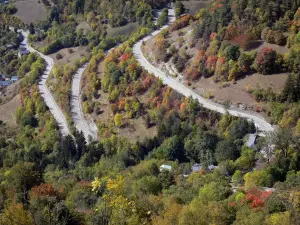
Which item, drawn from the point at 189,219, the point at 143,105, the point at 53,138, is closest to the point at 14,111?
the point at 53,138

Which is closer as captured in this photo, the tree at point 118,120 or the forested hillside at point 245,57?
the forested hillside at point 245,57

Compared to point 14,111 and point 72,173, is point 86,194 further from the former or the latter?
point 14,111

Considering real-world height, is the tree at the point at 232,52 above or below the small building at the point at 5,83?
above

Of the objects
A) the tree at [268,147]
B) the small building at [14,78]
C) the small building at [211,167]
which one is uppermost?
the tree at [268,147]

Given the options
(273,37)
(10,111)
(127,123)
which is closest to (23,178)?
(127,123)

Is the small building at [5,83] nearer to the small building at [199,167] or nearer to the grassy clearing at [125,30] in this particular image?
the grassy clearing at [125,30]

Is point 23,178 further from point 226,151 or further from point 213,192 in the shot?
point 226,151

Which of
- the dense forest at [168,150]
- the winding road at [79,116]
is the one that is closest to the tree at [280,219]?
the dense forest at [168,150]

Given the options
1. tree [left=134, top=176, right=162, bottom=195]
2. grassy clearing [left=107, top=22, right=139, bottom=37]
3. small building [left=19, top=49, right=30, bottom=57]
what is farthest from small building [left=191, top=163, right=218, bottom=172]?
small building [left=19, top=49, right=30, bottom=57]

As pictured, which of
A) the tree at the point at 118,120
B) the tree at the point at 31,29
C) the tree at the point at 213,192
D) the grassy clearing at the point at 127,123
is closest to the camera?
the tree at the point at 213,192

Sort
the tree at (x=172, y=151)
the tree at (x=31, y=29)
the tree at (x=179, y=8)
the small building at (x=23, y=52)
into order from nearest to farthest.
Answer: the tree at (x=172, y=151) < the tree at (x=179, y=8) < the small building at (x=23, y=52) < the tree at (x=31, y=29)
